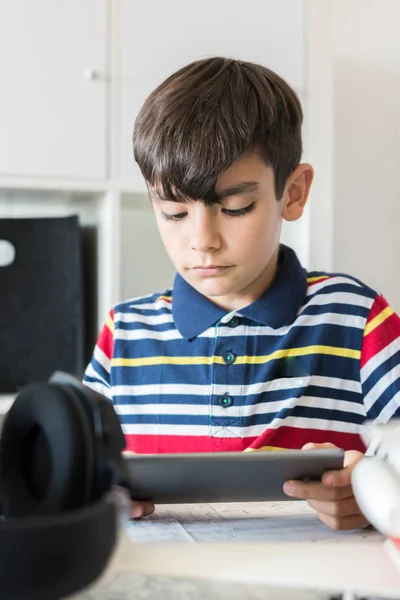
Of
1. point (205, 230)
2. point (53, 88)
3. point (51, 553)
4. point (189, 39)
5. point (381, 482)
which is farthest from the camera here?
point (189, 39)

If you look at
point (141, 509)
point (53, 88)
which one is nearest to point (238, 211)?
point (141, 509)

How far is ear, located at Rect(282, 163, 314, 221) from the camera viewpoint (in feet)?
3.05

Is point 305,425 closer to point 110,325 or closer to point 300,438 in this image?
point 300,438

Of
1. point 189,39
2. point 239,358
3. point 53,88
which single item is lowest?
point 239,358

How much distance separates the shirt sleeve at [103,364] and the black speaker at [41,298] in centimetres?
49

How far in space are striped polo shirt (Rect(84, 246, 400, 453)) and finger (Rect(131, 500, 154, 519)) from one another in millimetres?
299

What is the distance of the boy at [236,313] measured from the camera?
2.68ft

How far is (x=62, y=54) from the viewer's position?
1.44 m

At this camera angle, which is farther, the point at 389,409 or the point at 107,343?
the point at 107,343

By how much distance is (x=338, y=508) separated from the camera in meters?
0.51

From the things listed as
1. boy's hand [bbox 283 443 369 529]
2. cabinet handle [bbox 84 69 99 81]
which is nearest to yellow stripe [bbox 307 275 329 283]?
boy's hand [bbox 283 443 369 529]

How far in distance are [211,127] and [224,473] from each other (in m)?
0.44

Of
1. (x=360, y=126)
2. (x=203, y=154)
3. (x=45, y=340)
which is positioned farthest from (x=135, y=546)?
(x=360, y=126)

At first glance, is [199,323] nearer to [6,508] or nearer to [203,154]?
[203,154]
